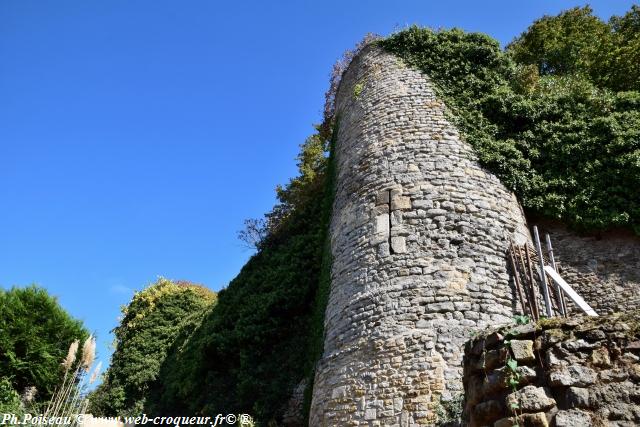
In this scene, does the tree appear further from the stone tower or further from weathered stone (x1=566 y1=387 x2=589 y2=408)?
weathered stone (x1=566 y1=387 x2=589 y2=408)

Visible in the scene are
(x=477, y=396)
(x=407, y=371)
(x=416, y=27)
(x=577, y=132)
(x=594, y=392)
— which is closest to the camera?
(x=594, y=392)

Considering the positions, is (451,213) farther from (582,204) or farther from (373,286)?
(582,204)

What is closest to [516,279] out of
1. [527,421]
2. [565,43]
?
[527,421]

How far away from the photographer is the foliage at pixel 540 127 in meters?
8.85

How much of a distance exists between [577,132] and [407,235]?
430cm

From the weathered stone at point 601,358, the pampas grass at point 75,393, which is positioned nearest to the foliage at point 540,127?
the weathered stone at point 601,358

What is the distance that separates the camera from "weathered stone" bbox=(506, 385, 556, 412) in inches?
135

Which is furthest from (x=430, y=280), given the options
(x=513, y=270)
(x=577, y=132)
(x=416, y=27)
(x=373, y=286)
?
(x=416, y=27)

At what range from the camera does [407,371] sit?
6.71 m

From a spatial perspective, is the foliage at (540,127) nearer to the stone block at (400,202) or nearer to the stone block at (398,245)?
the stone block at (400,202)

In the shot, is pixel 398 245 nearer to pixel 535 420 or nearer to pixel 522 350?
pixel 522 350

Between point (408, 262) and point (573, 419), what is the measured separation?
14.5 ft

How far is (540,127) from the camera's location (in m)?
9.72

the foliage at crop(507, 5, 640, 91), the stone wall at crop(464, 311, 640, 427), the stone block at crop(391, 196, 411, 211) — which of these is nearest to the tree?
the foliage at crop(507, 5, 640, 91)
